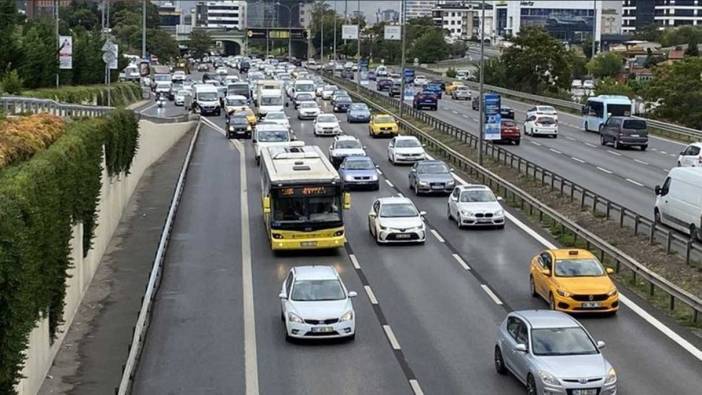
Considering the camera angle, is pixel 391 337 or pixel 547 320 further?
pixel 391 337

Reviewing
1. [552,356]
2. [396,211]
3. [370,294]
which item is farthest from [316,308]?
[396,211]

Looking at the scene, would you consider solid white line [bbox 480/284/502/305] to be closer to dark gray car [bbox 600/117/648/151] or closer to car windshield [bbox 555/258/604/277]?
car windshield [bbox 555/258/604/277]

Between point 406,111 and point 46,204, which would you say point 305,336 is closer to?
point 46,204

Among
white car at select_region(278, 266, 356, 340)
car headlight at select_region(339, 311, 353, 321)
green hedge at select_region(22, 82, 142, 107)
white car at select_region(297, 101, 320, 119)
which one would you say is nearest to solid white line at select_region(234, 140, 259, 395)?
white car at select_region(278, 266, 356, 340)

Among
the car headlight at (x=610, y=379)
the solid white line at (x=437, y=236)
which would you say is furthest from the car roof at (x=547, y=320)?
the solid white line at (x=437, y=236)

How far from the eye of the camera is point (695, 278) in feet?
93.4

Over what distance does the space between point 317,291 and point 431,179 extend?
69.7 ft

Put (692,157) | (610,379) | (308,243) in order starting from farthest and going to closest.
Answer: (692,157) → (308,243) → (610,379)

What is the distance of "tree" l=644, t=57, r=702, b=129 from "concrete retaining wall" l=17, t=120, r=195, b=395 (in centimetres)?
4412

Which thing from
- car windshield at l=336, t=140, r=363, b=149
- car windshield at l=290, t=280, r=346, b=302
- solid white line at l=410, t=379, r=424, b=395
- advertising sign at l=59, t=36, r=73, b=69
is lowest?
solid white line at l=410, t=379, r=424, b=395

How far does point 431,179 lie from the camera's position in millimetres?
44906

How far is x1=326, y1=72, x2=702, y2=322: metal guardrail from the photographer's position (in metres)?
27.0

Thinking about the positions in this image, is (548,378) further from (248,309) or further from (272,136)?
(272,136)

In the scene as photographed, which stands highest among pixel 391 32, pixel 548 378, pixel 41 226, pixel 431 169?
pixel 391 32
